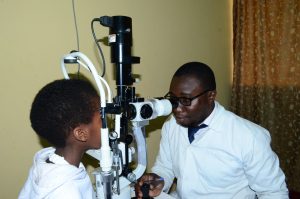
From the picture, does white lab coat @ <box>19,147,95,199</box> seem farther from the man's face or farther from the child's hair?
the man's face

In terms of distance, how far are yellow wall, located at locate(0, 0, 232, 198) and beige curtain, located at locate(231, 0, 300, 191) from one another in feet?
3.22

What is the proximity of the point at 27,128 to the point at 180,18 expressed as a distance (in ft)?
4.87

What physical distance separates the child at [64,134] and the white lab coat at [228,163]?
25.8 inches

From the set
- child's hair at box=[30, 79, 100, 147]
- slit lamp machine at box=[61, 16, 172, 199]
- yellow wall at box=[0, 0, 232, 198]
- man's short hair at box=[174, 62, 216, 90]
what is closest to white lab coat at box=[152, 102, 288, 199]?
man's short hair at box=[174, 62, 216, 90]

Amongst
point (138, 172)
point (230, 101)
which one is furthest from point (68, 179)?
point (230, 101)

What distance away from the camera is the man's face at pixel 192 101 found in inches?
55.5

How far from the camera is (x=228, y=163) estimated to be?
1.42 metres

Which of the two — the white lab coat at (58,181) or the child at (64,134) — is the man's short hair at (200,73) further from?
the white lab coat at (58,181)

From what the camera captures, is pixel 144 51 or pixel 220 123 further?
pixel 144 51

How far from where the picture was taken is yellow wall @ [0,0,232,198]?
4.37 feet

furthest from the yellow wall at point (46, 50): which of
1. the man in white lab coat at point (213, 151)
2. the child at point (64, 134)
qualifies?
the man in white lab coat at point (213, 151)

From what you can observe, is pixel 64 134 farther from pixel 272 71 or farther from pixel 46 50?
pixel 272 71

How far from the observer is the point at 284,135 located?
8.96ft

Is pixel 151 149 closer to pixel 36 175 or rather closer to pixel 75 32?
pixel 75 32
